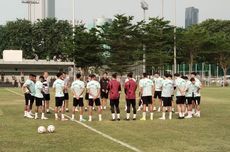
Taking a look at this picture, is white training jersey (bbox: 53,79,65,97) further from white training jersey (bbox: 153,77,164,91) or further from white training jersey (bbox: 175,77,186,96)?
white training jersey (bbox: 153,77,164,91)

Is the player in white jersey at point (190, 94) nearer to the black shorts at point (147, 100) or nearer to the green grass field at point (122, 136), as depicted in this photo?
the green grass field at point (122, 136)

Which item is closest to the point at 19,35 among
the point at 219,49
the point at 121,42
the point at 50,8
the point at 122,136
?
the point at 121,42

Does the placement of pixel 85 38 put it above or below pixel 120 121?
above

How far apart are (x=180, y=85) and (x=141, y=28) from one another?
1960 inches

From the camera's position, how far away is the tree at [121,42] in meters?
68.9

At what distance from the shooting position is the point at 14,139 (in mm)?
14195

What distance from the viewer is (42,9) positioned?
145750 millimetres

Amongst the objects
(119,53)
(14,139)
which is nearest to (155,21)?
(119,53)

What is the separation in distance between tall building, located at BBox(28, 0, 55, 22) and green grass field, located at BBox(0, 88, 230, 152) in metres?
110

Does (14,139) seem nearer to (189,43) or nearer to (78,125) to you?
(78,125)

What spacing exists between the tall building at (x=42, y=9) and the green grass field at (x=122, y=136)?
109668mm

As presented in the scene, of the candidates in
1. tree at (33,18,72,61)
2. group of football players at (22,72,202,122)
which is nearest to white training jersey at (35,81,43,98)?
group of football players at (22,72,202,122)

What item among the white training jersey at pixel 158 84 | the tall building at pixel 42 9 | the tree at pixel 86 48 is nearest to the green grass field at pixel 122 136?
the white training jersey at pixel 158 84

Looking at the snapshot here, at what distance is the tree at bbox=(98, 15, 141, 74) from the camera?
68875 millimetres
